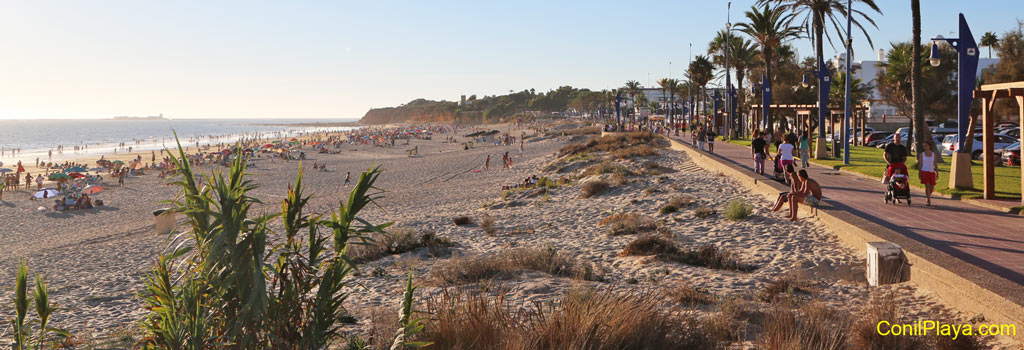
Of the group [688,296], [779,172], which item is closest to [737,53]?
[779,172]

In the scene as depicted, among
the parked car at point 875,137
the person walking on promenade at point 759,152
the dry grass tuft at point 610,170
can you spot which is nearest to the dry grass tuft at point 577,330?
the person walking on promenade at point 759,152

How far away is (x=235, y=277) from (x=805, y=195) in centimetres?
1053

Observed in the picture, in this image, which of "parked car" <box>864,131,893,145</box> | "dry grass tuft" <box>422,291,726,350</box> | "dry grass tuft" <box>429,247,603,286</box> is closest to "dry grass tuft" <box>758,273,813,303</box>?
"dry grass tuft" <box>422,291,726,350</box>

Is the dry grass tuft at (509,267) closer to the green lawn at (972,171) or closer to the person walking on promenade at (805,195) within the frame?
the person walking on promenade at (805,195)

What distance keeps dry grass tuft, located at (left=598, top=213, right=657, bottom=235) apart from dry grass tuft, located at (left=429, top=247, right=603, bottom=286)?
9.52 ft

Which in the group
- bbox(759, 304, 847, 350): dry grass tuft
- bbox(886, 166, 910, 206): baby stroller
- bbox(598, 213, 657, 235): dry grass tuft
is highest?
bbox(886, 166, 910, 206): baby stroller

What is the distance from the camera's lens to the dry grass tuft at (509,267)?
909cm

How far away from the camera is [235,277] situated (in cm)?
356

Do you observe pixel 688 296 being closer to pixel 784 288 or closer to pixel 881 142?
pixel 784 288

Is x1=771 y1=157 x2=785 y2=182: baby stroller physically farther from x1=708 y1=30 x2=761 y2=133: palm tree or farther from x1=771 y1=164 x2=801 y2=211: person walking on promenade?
x1=708 y1=30 x2=761 y2=133: palm tree

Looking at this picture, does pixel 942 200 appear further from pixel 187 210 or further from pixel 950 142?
pixel 950 142

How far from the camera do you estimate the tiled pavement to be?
291 inches

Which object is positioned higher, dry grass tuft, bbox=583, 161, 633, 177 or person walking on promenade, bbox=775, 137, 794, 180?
person walking on promenade, bbox=775, 137, 794, 180

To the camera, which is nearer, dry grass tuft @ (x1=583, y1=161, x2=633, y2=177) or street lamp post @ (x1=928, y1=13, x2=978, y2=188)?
street lamp post @ (x1=928, y1=13, x2=978, y2=188)
